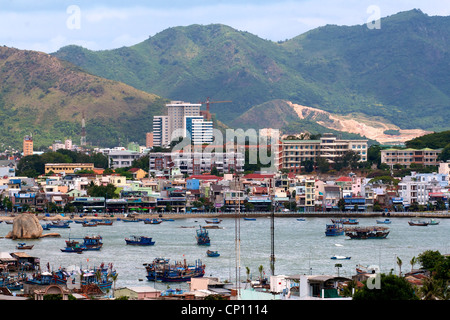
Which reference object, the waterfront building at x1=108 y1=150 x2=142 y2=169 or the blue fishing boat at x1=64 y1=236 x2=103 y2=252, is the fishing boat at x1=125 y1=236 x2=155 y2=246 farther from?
the waterfront building at x1=108 y1=150 x2=142 y2=169

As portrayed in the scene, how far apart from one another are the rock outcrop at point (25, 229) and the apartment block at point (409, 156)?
25.9 meters

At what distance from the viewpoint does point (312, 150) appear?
52406 mm

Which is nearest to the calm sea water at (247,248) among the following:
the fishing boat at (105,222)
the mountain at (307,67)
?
the fishing boat at (105,222)

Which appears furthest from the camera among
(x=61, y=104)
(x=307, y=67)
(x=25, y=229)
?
(x=307, y=67)

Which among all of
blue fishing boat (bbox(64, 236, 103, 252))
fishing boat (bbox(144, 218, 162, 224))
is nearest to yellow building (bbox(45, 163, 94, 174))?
fishing boat (bbox(144, 218, 162, 224))

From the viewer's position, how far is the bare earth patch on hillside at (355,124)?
10347cm

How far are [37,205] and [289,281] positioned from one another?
2672 cm

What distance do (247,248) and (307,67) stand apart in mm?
117029

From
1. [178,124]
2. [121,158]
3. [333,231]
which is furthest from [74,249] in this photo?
[178,124]

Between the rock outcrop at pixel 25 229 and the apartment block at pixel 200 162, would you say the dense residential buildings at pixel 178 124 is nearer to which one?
the apartment block at pixel 200 162

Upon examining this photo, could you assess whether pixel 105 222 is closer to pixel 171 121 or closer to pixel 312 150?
pixel 312 150

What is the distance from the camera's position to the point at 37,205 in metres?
38.7

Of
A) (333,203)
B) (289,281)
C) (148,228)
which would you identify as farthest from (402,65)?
(289,281)

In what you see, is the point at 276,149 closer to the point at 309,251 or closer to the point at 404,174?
the point at 404,174
